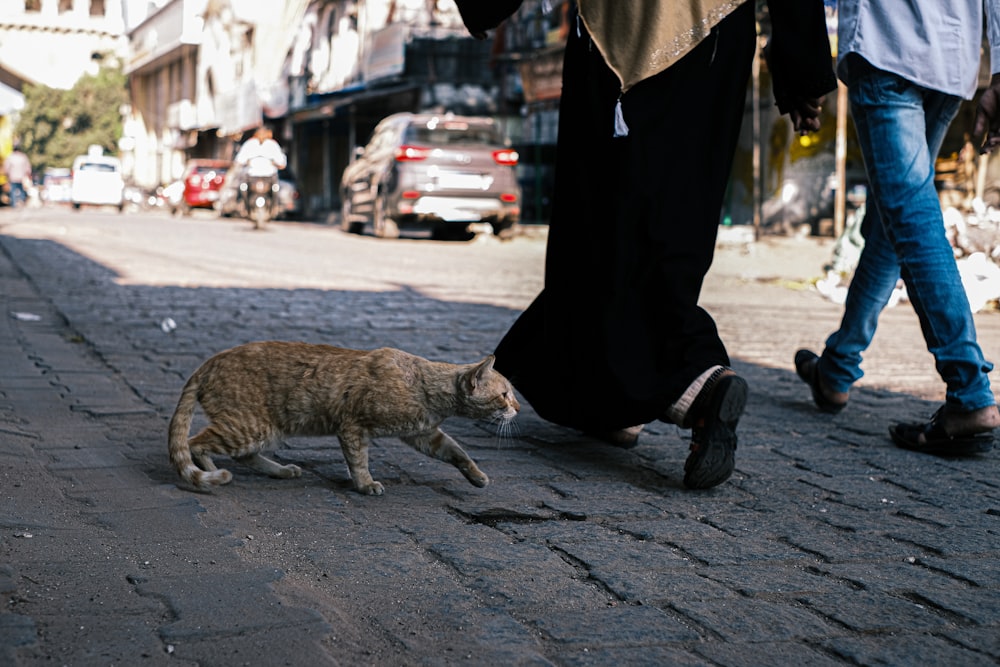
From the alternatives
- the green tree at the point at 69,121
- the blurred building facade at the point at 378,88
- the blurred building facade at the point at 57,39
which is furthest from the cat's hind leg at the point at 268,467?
the blurred building facade at the point at 57,39

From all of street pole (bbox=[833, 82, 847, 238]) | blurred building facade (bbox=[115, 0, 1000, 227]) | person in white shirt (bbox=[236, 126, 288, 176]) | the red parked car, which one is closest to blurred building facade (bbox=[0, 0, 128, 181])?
blurred building facade (bbox=[115, 0, 1000, 227])

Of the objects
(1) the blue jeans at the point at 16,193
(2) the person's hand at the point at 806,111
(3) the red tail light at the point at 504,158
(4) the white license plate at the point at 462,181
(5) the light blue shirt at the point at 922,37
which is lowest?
(1) the blue jeans at the point at 16,193

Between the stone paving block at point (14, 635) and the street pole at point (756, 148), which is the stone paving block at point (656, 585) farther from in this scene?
the street pole at point (756, 148)

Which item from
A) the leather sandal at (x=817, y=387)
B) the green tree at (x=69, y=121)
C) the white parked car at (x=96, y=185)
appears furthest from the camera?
the green tree at (x=69, y=121)

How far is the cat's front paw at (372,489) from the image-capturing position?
126 inches

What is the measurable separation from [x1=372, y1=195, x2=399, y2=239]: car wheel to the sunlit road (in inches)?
11.3

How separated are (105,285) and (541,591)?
24.1 feet

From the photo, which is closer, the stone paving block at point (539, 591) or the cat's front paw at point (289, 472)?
the stone paving block at point (539, 591)

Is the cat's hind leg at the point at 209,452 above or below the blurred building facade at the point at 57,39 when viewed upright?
below

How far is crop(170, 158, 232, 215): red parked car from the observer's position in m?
35.3

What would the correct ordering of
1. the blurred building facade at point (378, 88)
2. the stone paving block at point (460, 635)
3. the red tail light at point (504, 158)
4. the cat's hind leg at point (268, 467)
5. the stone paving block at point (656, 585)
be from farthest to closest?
the blurred building facade at point (378, 88) < the red tail light at point (504, 158) < the cat's hind leg at point (268, 467) < the stone paving block at point (656, 585) < the stone paving block at point (460, 635)

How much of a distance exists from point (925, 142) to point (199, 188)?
3310 centimetres

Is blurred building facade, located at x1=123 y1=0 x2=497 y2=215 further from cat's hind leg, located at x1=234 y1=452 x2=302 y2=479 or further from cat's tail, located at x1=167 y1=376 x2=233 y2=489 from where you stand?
cat's tail, located at x1=167 y1=376 x2=233 y2=489

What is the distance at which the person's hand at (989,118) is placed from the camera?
4.05m
